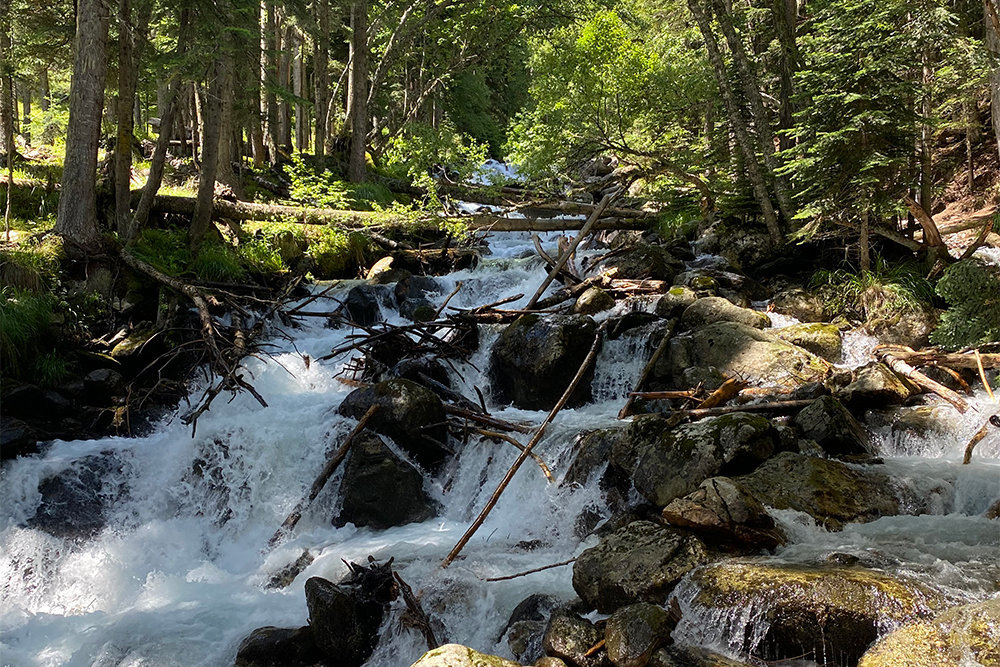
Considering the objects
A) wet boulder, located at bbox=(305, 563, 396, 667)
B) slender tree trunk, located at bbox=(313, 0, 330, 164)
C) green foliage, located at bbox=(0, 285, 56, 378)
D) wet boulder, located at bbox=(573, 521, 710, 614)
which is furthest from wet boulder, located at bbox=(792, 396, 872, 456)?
slender tree trunk, located at bbox=(313, 0, 330, 164)

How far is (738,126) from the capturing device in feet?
42.2

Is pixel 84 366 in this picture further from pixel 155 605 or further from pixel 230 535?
pixel 155 605

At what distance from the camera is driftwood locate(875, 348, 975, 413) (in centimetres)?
781

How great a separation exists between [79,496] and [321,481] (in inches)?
106

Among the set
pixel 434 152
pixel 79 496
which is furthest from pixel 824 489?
pixel 434 152

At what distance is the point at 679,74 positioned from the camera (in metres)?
14.0

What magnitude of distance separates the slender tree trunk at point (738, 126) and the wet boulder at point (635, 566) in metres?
9.14

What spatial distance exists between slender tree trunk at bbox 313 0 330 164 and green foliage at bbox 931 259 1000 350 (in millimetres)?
17615

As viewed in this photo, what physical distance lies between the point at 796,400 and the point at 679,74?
8775mm

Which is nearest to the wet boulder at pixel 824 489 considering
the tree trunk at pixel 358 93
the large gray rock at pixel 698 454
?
the large gray rock at pixel 698 454

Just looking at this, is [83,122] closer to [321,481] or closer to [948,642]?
[321,481]

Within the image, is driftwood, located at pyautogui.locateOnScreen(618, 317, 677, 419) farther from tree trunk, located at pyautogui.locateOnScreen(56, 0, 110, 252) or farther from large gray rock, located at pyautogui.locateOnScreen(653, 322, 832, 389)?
tree trunk, located at pyautogui.locateOnScreen(56, 0, 110, 252)

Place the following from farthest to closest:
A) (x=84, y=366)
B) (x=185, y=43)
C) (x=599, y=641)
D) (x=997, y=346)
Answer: (x=185, y=43)
(x=84, y=366)
(x=997, y=346)
(x=599, y=641)

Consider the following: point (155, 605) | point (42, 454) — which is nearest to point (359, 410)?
point (155, 605)
